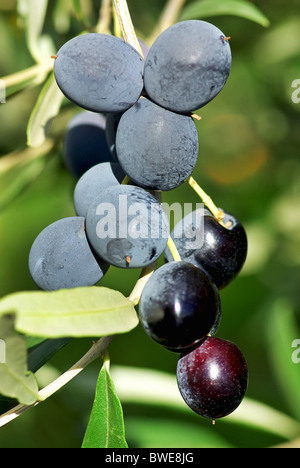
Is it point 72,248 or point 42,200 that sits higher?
point 72,248

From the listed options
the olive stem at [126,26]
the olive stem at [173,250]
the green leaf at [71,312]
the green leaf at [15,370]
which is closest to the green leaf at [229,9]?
the olive stem at [126,26]

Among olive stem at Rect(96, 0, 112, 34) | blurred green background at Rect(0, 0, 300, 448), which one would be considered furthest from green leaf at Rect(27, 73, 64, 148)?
blurred green background at Rect(0, 0, 300, 448)

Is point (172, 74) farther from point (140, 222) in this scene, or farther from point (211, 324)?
point (211, 324)

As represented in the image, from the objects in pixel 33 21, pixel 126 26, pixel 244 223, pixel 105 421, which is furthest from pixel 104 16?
pixel 244 223

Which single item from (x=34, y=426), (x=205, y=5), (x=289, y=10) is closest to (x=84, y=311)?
(x=205, y=5)

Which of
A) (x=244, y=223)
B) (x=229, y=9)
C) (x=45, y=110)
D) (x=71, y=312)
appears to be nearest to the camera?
(x=71, y=312)

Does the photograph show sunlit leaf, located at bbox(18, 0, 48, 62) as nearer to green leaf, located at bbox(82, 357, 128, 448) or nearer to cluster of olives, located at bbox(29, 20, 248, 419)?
cluster of olives, located at bbox(29, 20, 248, 419)

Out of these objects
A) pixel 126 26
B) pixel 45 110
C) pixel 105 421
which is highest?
pixel 126 26

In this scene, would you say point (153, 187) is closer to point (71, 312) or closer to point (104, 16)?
point (71, 312)
